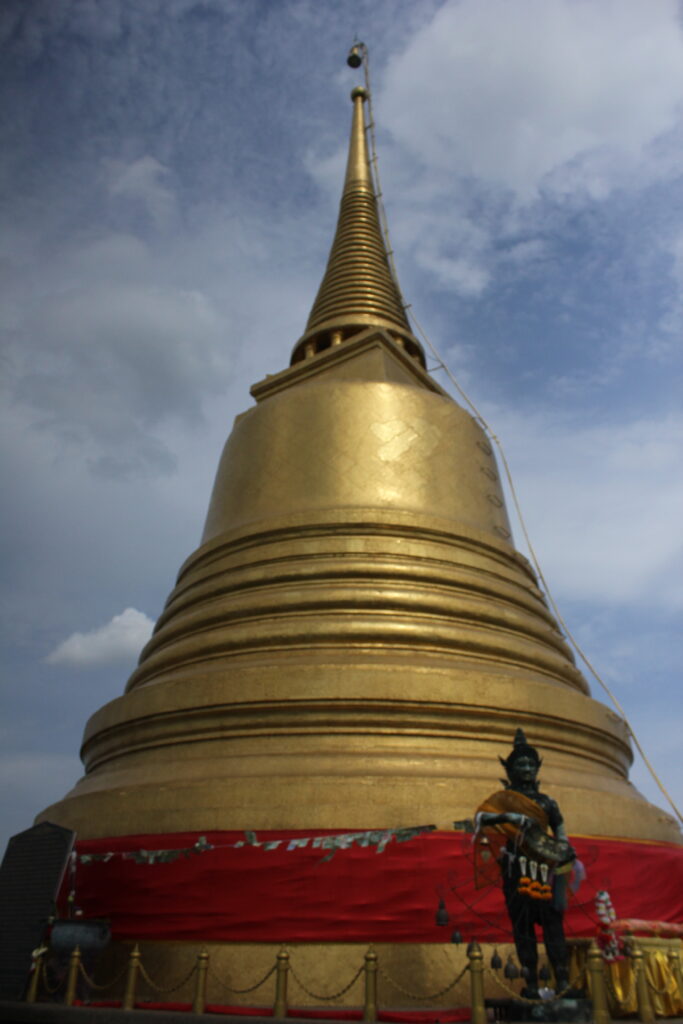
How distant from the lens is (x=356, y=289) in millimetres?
13406

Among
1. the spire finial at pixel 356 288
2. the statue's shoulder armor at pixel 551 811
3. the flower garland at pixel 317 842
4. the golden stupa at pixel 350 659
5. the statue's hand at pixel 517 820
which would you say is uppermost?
the spire finial at pixel 356 288

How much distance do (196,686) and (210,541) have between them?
105 inches

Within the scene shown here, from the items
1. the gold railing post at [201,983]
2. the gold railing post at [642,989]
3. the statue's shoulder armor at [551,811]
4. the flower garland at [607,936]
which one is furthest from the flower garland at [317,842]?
the gold railing post at [642,989]

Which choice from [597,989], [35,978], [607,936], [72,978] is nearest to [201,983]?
[72,978]

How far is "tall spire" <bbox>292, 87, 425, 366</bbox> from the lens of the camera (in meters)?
12.9

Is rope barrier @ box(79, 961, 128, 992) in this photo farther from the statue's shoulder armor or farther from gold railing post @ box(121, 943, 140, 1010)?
the statue's shoulder armor

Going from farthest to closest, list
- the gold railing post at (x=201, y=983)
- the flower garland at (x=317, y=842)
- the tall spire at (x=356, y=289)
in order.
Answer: the tall spire at (x=356, y=289), the flower garland at (x=317, y=842), the gold railing post at (x=201, y=983)

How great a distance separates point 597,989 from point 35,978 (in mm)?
3589

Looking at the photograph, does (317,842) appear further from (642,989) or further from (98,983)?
(642,989)

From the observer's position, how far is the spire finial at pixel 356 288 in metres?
12.9

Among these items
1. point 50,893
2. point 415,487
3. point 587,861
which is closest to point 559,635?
point 415,487

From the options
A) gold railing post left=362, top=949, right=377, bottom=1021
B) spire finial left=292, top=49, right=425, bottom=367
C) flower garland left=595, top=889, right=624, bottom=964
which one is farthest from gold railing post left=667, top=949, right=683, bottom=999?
spire finial left=292, top=49, right=425, bottom=367

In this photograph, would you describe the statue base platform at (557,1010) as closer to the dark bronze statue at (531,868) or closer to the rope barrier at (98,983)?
the dark bronze statue at (531,868)

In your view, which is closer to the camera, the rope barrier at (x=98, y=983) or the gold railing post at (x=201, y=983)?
the gold railing post at (x=201, y=983)
